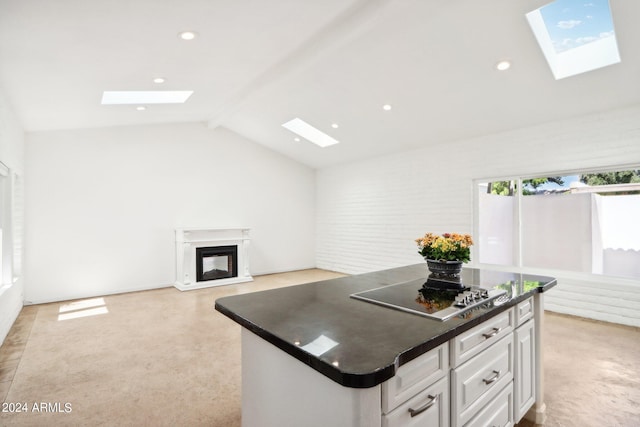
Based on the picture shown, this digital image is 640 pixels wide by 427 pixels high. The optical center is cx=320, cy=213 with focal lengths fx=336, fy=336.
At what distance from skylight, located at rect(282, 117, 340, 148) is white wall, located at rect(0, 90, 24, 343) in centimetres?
389

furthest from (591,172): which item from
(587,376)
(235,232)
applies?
(235,232)

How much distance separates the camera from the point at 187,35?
2898 millimetres

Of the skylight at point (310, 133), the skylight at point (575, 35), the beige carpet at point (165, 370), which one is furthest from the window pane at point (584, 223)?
the skylight at point (310, 133)

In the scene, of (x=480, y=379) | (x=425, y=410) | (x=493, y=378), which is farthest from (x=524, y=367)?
(x=425, y=410)

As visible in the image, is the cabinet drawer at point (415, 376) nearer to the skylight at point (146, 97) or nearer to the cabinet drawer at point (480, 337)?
the cabinet drawer at point (480, 337)

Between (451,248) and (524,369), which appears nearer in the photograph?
(524,369)

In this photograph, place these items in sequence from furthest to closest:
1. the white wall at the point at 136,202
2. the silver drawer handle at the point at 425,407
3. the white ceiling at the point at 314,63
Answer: the white wall at the point at 136,202 → the white ceiling at the point at 314,63 → the silver drawer handle at the point at 425,407

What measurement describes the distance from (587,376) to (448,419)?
2.22 m

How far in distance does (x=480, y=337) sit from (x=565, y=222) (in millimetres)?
4013

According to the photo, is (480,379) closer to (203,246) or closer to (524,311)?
(524,311)

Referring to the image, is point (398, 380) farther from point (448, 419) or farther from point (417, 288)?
point (417, 288)

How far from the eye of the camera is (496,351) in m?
1.75

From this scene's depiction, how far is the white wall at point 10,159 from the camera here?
11.5ft

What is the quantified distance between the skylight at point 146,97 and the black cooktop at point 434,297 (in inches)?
161
